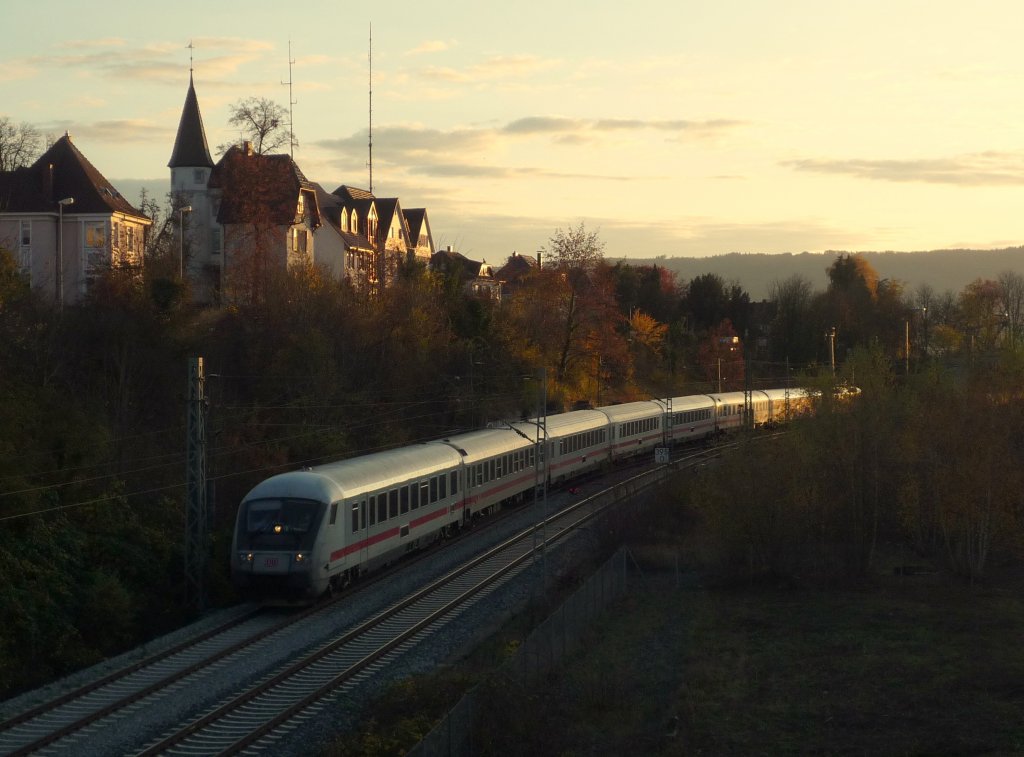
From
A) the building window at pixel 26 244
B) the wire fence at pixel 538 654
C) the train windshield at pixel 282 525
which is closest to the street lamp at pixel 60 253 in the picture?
the building window at pixel 26 244

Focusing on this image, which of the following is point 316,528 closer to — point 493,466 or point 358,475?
point 358,475

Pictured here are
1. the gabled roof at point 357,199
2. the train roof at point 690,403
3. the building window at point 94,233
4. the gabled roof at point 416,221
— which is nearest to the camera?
the building window at point 94,233

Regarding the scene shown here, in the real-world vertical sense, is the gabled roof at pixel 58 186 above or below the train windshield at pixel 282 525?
above

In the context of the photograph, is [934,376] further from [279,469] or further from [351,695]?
[351,695]

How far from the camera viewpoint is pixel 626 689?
2131 cm

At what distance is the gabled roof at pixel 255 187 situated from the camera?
2218 inches

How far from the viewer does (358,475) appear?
2795 cm

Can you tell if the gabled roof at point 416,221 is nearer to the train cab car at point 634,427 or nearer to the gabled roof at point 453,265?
the gabled roof at point 453,265

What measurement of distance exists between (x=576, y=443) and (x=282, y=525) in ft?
81.7

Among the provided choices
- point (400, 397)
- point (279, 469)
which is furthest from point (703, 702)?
point (400, 397)

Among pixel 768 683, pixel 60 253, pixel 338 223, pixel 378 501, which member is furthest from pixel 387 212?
pixel 768 683

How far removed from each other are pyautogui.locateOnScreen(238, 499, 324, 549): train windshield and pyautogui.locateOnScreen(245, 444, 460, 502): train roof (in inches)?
8.7

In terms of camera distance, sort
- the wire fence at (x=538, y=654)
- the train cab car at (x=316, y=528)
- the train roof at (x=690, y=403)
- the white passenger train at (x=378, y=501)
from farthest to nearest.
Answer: the train roof at (x=690, y=403), the white passenger train at (x=378, y=501), the train cab car at (x=316, y=528), the wire fence at (x=538, y=654)

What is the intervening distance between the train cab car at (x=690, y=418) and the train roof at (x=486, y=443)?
19266mm
